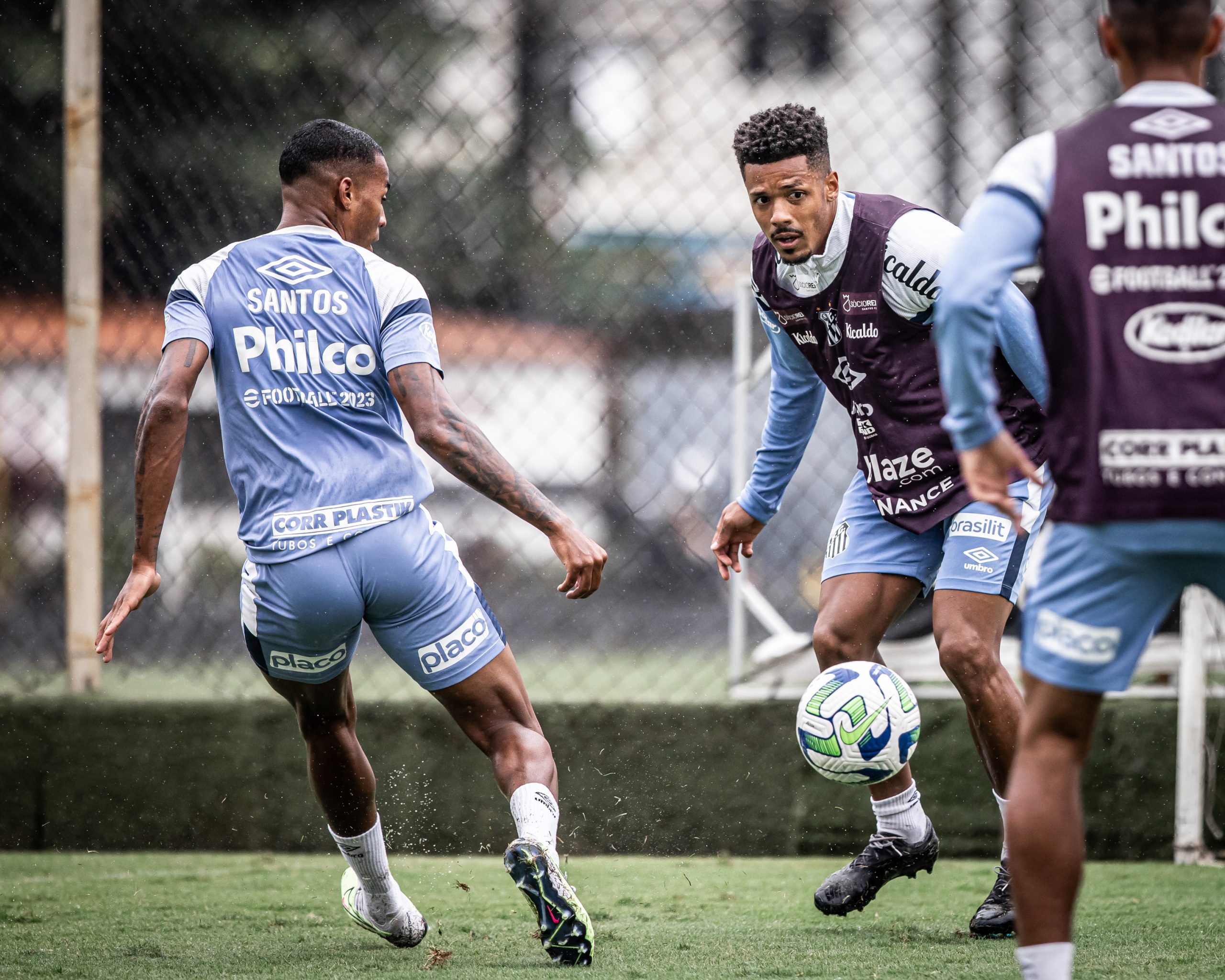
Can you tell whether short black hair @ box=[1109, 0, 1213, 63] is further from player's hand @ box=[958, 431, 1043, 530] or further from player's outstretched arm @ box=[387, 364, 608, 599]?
player's outstretched arm @ box=[387, 364, 608, 599]

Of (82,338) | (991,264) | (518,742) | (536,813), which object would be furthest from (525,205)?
(991,264)

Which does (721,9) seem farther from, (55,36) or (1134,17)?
(1134,17)

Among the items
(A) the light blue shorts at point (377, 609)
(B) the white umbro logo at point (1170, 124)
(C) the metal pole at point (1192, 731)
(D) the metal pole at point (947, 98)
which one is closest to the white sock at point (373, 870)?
(A) the light blue shorts at point (377, 609)

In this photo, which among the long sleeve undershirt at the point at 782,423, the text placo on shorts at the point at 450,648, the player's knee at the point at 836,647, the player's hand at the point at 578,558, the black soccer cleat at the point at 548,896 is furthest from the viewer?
the long sleeve undershirt at the point at 782,423

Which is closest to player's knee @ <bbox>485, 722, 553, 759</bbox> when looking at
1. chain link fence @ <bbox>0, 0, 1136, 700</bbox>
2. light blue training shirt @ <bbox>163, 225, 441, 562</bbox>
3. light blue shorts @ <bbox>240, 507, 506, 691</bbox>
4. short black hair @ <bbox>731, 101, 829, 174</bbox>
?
light blue shorts @ <bbox>240, 507, 506, 691</bbox>

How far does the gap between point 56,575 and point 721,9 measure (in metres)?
4.31

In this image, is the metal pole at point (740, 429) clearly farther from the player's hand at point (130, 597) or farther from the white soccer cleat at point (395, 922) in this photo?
the player's hand at point (130, 597)

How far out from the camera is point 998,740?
12.1 feet

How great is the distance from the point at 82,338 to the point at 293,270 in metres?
2.46

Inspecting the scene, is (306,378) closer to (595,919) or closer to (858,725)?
(858,725)

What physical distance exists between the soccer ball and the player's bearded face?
1.21 metres

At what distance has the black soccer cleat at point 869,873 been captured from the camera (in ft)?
12.9

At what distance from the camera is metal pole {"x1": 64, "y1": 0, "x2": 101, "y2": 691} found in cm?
554

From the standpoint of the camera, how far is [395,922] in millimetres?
3709
